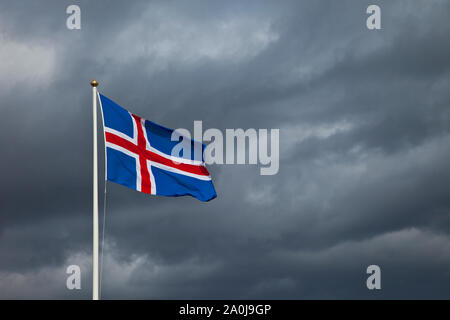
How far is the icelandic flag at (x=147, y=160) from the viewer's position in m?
41.4

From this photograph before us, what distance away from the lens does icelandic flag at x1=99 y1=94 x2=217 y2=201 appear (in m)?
41.4

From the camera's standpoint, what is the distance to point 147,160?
4300 cm

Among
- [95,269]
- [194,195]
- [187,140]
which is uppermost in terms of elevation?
[187,140]
